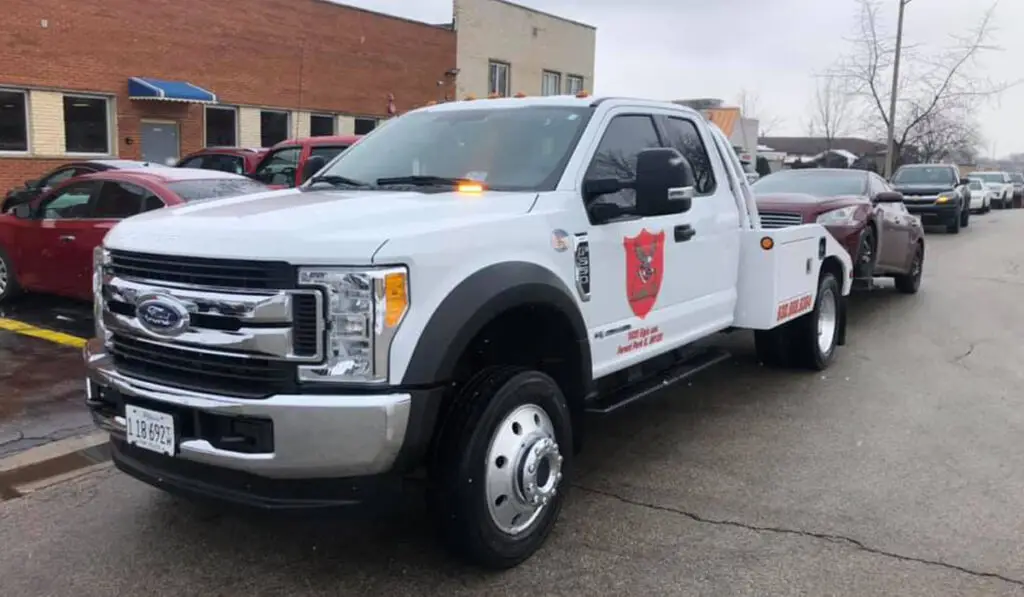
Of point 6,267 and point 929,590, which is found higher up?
point 6,267

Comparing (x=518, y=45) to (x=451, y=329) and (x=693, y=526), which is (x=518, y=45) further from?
(x=451, y=329)

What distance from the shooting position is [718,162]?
5902 mm

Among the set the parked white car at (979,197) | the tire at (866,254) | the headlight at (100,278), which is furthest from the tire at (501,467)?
the parked white car at (979,197)

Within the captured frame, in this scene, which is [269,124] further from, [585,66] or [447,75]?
[585,66]

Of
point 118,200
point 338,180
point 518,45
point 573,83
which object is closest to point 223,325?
point 338,180

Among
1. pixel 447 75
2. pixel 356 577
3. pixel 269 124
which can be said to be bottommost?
pixel 356 577

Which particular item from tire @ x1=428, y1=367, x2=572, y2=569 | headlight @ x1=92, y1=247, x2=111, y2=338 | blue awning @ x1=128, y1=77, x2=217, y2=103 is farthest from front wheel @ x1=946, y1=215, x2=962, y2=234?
headlight @ x1=92, y1=247, x2=111, y2=338

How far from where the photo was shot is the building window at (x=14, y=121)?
58.7 ft

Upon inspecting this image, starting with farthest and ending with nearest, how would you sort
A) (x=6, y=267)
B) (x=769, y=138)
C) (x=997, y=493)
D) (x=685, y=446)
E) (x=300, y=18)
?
(x=769, y=138) < (x=300, y=18) < (x=6, y=267) < (x=685, y=446) < (x=997, y=493)

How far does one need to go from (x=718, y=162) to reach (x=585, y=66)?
99.2 ft

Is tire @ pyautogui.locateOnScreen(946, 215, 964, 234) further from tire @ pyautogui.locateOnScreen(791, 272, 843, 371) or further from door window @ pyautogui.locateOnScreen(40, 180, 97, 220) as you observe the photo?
door window @ pyautogui.locateOnScreen(40, 180, 97, 220)

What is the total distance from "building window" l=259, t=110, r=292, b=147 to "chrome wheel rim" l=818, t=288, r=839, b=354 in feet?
59.6

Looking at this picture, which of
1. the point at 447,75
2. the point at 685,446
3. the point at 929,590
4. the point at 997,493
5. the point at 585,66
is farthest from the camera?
the point at 585,66

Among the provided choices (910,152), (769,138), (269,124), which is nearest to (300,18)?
(269,124)
